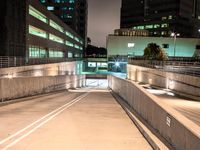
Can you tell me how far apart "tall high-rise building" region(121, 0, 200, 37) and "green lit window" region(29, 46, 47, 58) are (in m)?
92.8

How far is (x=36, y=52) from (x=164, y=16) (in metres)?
108

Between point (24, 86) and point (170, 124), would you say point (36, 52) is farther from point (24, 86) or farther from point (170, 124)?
point (170, 124)

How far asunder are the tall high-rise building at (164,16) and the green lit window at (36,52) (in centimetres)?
9282

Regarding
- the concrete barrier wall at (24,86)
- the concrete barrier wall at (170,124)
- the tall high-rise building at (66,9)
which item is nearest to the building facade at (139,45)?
the tall high-rise building at (66,9)

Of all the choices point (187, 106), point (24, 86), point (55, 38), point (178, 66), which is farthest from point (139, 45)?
point (187, 106)

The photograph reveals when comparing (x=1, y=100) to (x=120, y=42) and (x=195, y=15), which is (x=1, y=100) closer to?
(x=120, y=42)

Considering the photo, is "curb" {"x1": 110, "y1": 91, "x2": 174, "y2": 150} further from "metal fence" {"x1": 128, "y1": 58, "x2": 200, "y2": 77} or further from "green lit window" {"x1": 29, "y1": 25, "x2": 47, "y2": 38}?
"green lit window" {"x1": 29, "y1": 25, "x2": 47, "y2": 38}

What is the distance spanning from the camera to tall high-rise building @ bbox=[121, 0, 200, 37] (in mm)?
156125

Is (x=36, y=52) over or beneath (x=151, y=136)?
over

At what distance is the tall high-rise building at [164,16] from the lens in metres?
156

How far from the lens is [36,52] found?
206 ft

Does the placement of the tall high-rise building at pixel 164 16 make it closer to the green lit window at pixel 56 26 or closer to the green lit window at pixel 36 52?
the green lit window at pixel 56 26

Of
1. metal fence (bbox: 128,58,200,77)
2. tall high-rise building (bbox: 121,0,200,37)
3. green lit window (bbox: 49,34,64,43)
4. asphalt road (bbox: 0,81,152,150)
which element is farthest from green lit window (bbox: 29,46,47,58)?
tall high-rise building (bbox: 121,0,200,37)

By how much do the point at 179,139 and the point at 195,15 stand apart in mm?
178672
